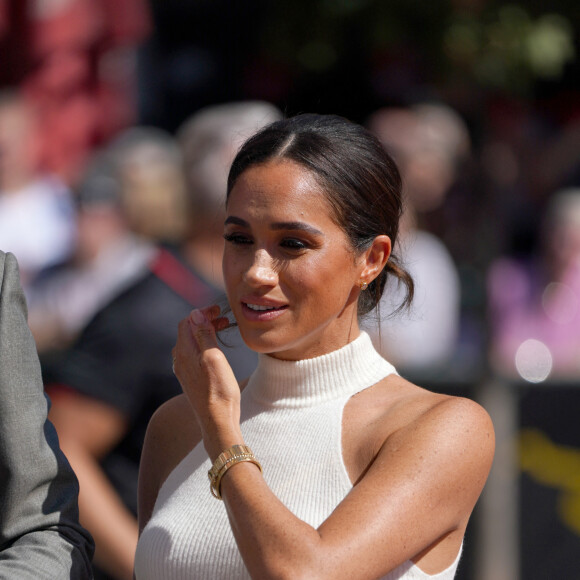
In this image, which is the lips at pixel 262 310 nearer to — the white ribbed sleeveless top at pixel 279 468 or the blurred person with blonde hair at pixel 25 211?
the white ribbed sleeveless top at pixel 279 468

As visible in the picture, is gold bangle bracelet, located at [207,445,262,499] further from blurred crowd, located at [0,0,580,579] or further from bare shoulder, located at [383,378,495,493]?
blurred crowd, located at [0,0,580,579]

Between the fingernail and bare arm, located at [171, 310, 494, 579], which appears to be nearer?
bare arm, located at [171, 310, 494, 579]

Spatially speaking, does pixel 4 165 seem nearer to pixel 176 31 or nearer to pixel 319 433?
pixel 176 31

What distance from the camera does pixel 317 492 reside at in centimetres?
227

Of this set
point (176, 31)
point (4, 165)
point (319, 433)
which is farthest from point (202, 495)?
point (176, 31)

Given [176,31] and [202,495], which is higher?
[202,495]

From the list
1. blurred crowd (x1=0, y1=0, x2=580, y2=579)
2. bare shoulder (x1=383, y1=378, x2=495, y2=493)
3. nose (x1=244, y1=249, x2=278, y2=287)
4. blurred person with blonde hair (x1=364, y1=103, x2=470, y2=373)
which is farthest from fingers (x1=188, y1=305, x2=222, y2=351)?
blurred person with blonde hair (x1=364, y1=103, x2=470, y2=373)

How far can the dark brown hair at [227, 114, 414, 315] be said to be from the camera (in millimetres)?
2438

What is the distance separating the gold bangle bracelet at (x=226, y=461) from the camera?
85.6 inches

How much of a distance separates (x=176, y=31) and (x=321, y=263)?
7.70 metres

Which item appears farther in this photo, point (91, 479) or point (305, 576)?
point (91, 479)

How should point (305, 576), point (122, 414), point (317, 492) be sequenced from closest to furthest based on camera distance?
1. point (305, 576)
2. point (317, 492)
3. point (122, 414)

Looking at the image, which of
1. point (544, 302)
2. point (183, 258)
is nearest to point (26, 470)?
point (183, 258)

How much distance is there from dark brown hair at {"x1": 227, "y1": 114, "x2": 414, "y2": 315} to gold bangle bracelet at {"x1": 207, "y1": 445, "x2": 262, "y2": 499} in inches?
21.4
